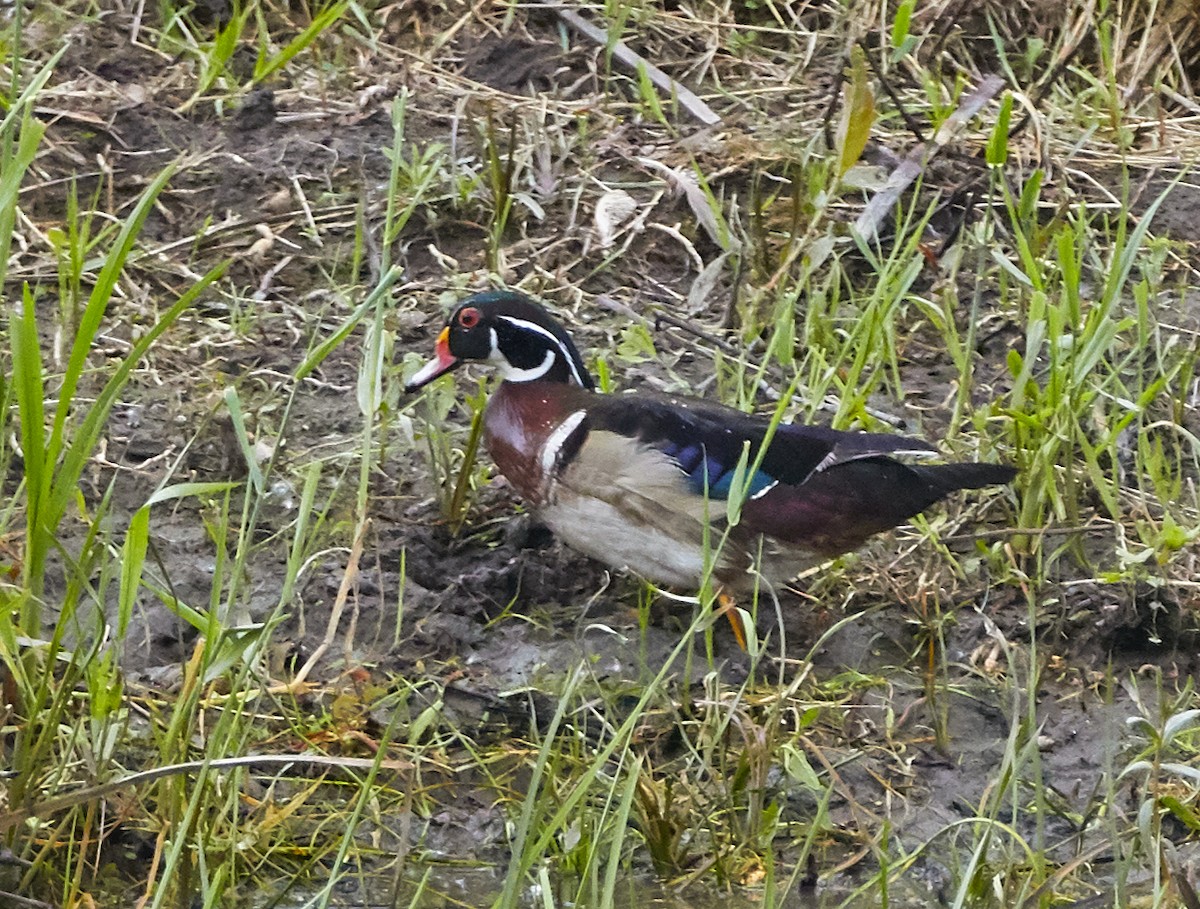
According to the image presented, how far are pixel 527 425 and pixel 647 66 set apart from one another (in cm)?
226

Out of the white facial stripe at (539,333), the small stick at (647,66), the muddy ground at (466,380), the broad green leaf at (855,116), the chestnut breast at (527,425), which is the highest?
the broad green leaf at (855,116)

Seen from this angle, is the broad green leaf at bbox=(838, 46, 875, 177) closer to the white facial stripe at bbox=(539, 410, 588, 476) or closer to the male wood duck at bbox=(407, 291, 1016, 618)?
the male wood duck at bbox=(407, 291, 1016, 618)

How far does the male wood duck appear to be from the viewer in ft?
12.3

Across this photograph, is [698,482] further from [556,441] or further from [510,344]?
[510,344]

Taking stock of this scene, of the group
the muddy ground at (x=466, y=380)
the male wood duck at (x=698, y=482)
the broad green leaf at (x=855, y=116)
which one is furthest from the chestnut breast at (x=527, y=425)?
the broad green leaf at (x=855, y=116)

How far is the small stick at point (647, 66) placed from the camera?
5.69 m

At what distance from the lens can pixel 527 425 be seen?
395 centimetres

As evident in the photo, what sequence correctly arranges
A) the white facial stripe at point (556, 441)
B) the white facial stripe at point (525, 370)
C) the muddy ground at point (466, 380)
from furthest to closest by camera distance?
the white facial stripe at point (525, 370) → the white facial stripe at point (556, 441) → the muddy ground at point (466, 380)

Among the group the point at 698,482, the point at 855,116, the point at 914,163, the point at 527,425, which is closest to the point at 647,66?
the point at 914,163

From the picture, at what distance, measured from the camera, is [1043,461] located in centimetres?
401

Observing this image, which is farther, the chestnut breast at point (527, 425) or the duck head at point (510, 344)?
the duck head at point (510, 344)

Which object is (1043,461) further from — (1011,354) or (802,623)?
(802,623)

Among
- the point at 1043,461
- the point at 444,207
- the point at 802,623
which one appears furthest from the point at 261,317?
the point at 1043,461

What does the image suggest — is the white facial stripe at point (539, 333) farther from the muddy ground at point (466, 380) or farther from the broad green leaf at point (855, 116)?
the broad green leaf at point (855, 116)
